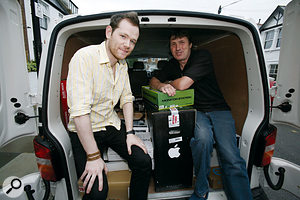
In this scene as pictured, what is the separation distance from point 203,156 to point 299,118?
89 centimetres

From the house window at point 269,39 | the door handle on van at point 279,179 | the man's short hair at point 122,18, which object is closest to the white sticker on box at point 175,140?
the door handle on van at point 279,179

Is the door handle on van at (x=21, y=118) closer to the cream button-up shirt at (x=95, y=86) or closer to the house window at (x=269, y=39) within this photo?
the cream button-up shirt at (x=95, y=86)

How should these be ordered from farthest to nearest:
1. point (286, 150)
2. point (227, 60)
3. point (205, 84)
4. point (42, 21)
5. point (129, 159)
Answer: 1. point (42, 21)
2. point (286, 150)
3. point (227, 60)
4. point (205, 84)
5. point (129, 159)

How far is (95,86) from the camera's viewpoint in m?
1.25

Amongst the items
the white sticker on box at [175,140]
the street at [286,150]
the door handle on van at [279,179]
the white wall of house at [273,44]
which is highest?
the white wall of house at [273,44]

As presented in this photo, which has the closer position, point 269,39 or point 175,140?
point 175,140

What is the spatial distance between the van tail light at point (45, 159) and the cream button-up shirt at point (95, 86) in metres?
0.23

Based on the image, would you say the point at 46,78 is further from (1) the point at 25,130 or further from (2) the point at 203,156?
(2) the point at 203,156

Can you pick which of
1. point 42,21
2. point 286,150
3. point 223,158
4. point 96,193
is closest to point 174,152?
point 223,158

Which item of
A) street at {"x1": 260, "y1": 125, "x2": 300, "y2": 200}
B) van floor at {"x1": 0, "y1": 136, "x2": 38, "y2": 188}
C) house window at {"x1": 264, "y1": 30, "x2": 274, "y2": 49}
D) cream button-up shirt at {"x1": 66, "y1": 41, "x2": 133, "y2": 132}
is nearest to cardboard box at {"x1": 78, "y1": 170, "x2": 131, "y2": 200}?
cream button-up shirt at {"x1": 66, "y1": 41, "x2": 133, "y2": 132}

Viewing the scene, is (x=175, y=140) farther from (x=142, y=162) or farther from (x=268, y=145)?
(x=268, y=145)

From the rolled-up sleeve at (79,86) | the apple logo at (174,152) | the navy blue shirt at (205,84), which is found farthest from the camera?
the navy blue shirt at (205,84)

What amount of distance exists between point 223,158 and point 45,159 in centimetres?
145

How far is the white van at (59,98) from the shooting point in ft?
3.82
